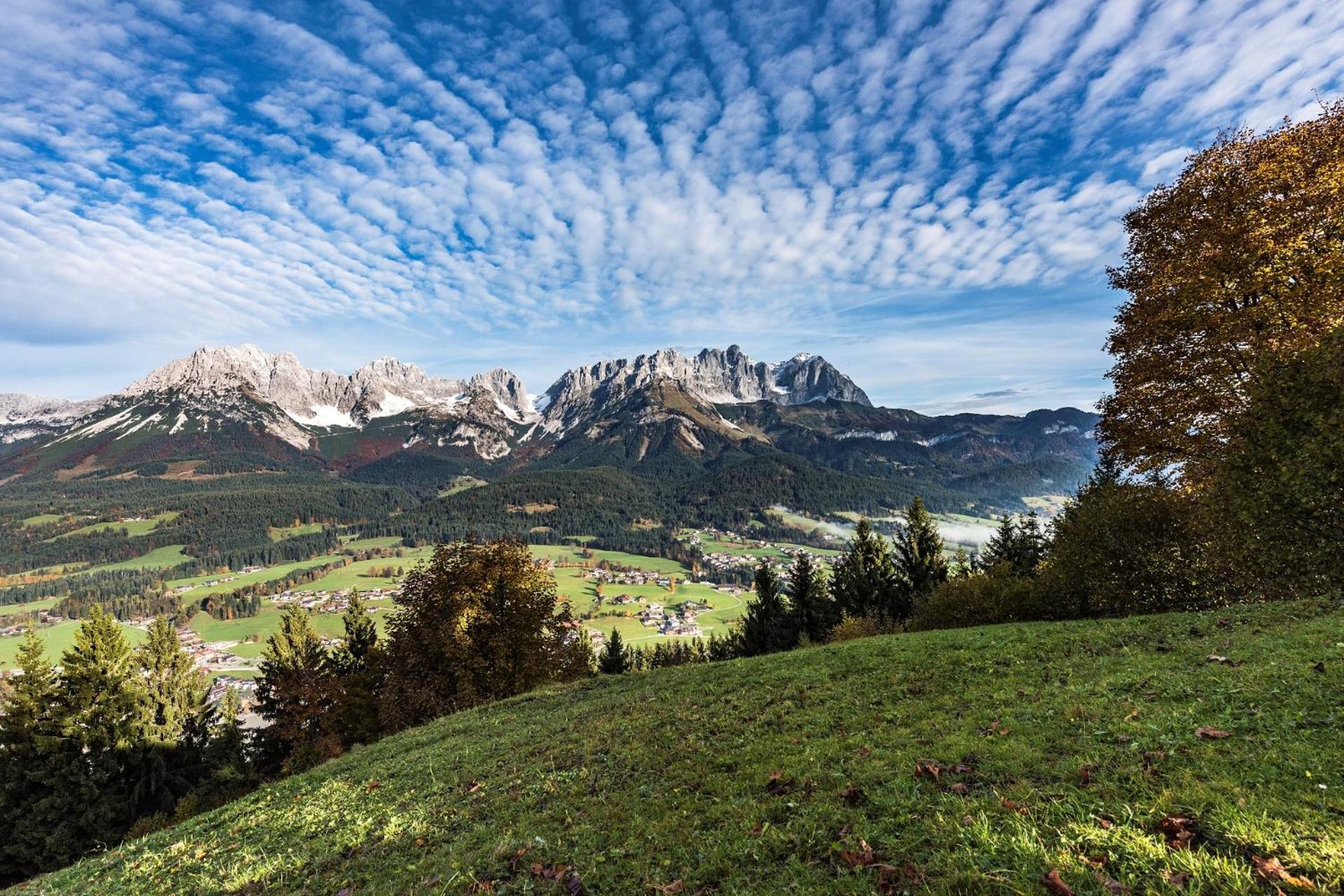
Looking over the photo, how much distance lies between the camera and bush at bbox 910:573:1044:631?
30156mm

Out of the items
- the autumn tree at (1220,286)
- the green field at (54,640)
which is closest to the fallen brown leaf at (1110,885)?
the autumn tree at (1220,286)

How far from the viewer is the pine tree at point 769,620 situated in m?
60.3

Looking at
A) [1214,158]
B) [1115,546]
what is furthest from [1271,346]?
[1115,546]

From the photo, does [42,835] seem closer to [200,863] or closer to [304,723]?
[304,723]

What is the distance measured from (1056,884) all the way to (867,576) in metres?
56.6

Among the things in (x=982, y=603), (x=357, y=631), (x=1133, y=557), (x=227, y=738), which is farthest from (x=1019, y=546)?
(x=227, y=738)

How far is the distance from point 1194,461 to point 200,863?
34.5 m

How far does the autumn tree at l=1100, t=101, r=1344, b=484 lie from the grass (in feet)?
25.2

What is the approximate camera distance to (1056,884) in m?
5.31

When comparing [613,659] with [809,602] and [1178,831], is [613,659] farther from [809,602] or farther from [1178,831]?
[1178,831]

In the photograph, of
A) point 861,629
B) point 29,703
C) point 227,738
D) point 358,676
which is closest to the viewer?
point 29,703

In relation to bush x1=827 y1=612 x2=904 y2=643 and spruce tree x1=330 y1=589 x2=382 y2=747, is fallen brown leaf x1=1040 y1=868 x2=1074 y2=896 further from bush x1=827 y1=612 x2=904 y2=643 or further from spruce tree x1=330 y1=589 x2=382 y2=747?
spruce tree x1=330 y1=589 x2=382 y2=747

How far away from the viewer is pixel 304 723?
46.0m

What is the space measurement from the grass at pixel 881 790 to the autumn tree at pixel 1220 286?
769cm
